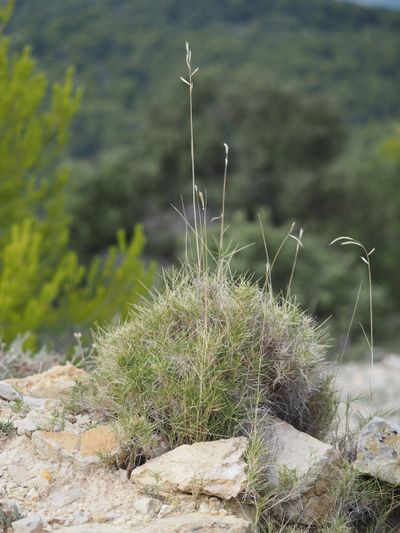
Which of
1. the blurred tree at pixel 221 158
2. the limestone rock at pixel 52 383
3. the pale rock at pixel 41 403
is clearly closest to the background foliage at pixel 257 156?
the blurred tree at pixel 221 158

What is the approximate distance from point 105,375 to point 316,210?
2040 centimetres

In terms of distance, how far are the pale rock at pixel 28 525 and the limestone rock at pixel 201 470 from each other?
42cm

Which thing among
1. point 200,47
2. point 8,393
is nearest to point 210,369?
point 8,393

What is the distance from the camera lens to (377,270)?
886 inches

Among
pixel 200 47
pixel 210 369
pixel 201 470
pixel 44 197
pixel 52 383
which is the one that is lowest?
pixel 200 47

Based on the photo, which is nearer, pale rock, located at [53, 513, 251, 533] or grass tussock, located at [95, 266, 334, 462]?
pale rock, located at [53, 513, 251, 533]

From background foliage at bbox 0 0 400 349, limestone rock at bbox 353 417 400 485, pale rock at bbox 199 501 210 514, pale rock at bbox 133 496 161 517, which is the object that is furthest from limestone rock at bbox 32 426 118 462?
background foliage at bbox 0 0 400 349

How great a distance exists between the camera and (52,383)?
3.44 m

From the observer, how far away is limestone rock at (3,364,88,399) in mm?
3387

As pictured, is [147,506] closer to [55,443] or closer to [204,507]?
[204,507]

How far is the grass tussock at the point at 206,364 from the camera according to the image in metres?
2.77

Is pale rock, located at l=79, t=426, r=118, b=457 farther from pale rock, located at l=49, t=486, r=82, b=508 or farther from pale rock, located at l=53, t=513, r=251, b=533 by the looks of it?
pale rock, located at l=53, t=513, r=251, b=533

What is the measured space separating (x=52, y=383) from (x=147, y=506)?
1.08 m

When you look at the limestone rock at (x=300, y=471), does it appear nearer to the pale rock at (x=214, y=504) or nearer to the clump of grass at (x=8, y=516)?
the pale rock at (x=214, y=504)
